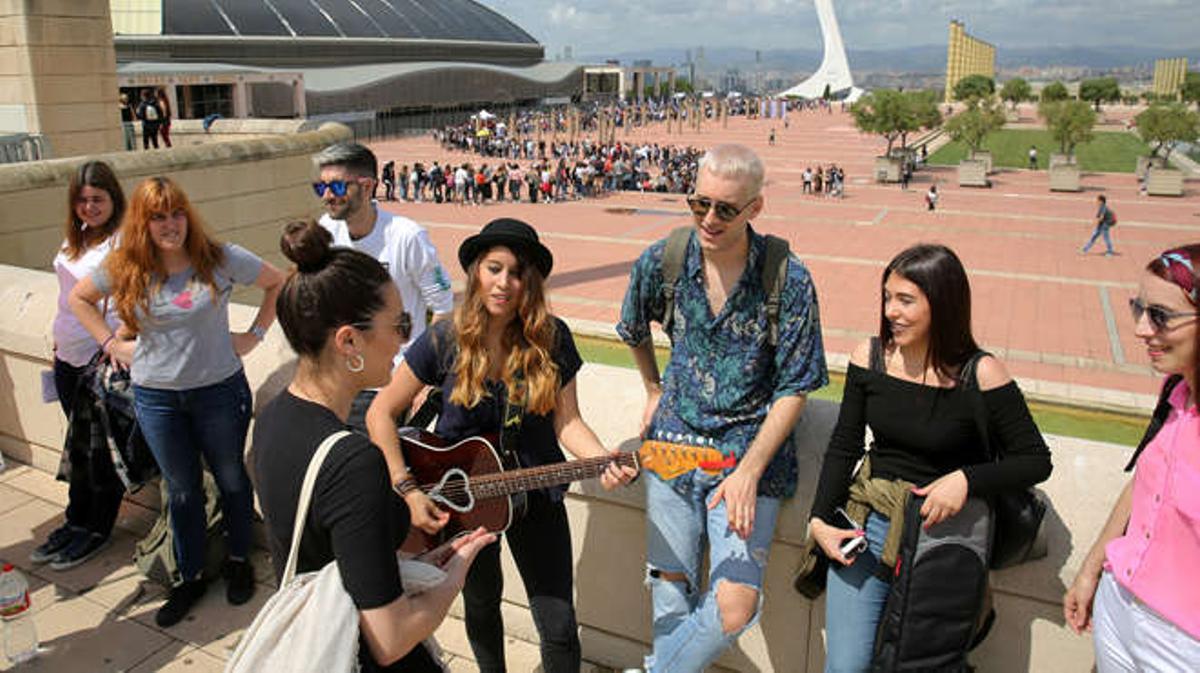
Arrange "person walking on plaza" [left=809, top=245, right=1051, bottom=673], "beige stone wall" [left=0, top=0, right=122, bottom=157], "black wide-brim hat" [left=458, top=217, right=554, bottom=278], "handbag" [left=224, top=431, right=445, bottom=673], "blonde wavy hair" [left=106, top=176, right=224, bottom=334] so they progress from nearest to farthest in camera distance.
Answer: "handbag" [left=224, top=431, right=445, bottom=673]
"person walking on plaza" [left=809, top=245, right=1051, bottom=673]
"black wide-brim hat" [left=458, top=217, right=554, bottom=278]
"blonde wavy hair" [left=106, top=176, right=224, bottom=334]
"beige stone wall" [left=0, top=0, right=122, bottom=157]

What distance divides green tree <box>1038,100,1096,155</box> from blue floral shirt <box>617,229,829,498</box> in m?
41.2

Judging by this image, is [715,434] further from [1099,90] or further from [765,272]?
[1099,90]

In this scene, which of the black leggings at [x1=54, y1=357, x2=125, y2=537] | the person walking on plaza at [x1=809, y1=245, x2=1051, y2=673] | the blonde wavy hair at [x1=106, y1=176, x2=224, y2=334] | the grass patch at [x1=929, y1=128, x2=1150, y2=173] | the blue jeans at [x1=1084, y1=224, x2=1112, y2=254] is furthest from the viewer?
the grass patch at [x1=929, y1=128, x2=1150, y2=173]

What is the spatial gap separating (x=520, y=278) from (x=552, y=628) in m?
1.19

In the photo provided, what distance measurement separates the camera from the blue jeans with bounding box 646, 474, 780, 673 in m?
2.79

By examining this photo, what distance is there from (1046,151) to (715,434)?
56068 mm

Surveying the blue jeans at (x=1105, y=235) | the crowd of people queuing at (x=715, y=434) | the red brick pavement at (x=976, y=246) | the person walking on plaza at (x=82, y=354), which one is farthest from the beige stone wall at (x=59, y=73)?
the blue jeans at (x=1105, y=235)

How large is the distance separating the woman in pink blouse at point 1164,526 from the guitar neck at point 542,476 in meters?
1.38

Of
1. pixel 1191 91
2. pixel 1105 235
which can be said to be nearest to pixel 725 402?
pixel 1105 235

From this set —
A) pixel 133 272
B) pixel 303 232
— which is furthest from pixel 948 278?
pixel 133 272

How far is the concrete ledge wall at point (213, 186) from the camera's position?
812 centimetres

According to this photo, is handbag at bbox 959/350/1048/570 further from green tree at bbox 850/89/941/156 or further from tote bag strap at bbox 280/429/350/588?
green tree at bbox 850/89/941/156

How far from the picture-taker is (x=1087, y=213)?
28.2 metres

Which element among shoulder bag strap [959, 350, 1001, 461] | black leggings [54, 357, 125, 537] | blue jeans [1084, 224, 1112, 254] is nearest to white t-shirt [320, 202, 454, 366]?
black leggings [54, 357, 125, 537]
